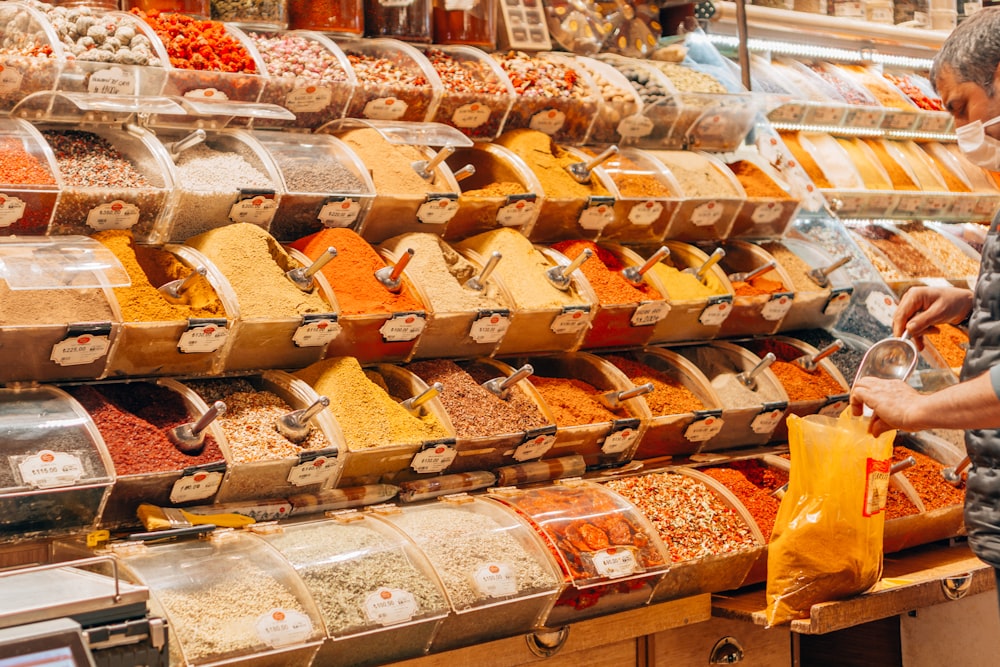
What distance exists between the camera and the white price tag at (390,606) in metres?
2.29

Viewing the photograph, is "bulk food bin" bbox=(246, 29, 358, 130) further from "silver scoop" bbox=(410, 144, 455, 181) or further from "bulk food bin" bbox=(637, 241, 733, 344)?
"bulk food bin" bbox=(637, 241, 733, 344)

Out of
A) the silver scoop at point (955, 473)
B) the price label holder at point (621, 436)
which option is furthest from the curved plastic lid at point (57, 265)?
the silver scoop at point (955, 473)

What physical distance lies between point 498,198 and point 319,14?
82cm

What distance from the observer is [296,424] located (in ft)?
8.77

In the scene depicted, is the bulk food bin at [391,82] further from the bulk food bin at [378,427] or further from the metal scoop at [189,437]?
the metal scoop at [189,437]

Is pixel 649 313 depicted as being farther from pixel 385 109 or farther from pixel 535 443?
pixel 385 109

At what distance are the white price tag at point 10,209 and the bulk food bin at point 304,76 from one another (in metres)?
0.79

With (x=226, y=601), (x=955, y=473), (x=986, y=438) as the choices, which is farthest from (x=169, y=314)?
(x=955, y=473)

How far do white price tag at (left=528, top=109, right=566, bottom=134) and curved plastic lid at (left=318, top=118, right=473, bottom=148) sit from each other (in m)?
0.43

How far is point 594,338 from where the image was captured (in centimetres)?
342

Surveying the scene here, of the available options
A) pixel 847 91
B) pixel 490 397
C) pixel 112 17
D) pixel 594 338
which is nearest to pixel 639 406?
pixel 594 338

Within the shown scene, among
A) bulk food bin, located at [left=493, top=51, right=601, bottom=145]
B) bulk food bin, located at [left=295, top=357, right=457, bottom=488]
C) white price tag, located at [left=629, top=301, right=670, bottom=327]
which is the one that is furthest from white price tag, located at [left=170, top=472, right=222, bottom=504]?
bulk food bin, located at [left=493, top=51, right=601, bottom=145]

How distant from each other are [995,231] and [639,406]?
1223mm

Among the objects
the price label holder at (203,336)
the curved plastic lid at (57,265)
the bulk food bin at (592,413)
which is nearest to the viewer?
the curved plastic lid at (57,265)
